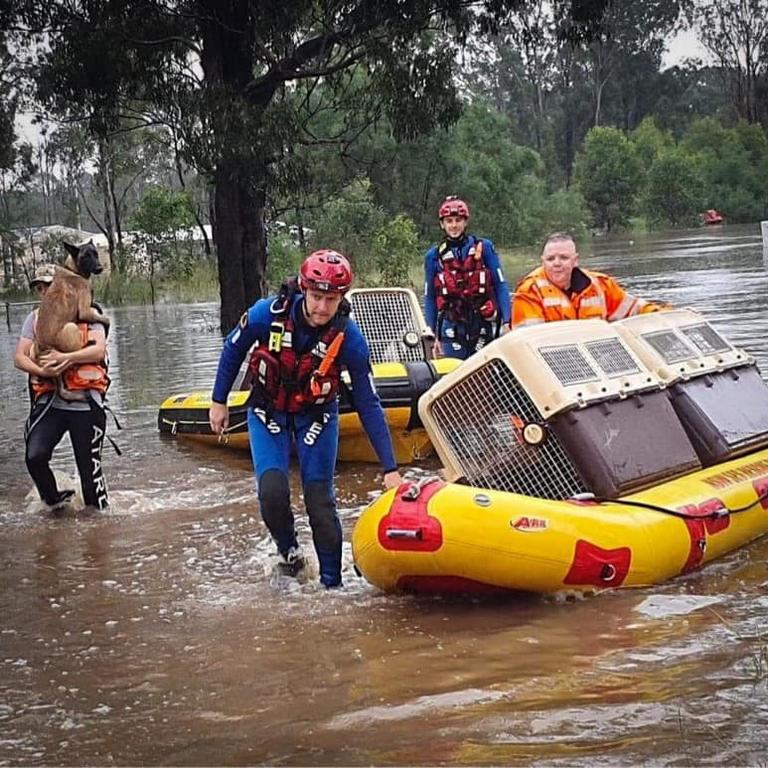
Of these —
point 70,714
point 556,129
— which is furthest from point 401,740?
point 556,129

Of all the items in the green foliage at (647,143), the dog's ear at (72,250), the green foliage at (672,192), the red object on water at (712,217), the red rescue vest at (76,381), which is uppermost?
the green foliage at (647,143)

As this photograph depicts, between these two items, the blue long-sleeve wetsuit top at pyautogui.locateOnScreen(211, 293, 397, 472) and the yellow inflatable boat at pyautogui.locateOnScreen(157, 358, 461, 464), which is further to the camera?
the yellow inflatable boat at pyautogui.locateOnScreen(157, 358, 461, 464)

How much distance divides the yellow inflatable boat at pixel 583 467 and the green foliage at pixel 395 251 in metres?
25.4

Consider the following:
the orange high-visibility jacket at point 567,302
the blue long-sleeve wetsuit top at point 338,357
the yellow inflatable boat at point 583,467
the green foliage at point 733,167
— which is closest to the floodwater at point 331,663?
the yellow inflatable boat at point 583,467

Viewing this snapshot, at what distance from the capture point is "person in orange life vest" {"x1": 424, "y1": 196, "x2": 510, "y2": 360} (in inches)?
396

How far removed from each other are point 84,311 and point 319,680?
13.2 feet

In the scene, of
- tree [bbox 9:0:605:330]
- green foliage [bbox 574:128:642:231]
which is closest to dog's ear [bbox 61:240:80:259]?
tree [bbox 9:0:605:330]

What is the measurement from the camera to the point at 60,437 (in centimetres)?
849

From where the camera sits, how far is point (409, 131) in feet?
62.2

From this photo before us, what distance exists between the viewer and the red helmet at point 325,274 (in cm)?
596

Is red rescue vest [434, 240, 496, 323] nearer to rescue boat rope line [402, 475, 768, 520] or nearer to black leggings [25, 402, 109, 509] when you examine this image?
black leggings [25, 402, 109, 509]

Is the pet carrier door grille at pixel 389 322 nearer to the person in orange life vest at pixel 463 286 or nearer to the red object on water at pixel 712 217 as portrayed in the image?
the person in orange life vest at pixel 463 286

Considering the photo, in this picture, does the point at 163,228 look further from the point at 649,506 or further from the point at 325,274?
the point at 649,506

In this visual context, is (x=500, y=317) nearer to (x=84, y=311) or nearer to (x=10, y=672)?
(x=84, y=311)
